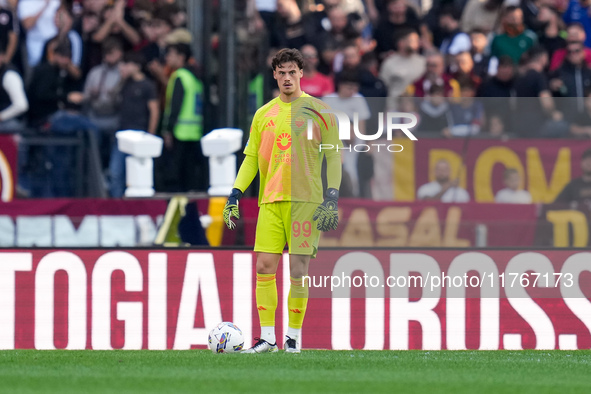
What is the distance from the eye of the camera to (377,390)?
7121 mm

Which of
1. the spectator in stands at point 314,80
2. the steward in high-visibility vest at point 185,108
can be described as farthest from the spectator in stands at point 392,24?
the steward in high-visibility vest at point 185,108

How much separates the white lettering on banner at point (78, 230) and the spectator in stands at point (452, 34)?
4872 mm

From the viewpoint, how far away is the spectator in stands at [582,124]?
10.8 m

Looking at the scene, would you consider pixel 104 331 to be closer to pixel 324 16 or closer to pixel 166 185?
pixel 166 185

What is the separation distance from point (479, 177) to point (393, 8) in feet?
15.1

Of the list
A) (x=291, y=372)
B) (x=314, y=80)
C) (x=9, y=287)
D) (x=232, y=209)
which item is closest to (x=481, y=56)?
(x=314, y=80)

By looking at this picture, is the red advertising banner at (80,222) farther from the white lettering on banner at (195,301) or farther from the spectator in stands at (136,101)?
the spectator in stands at (136,101)

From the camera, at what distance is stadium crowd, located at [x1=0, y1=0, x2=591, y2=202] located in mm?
13000

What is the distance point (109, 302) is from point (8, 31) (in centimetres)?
467

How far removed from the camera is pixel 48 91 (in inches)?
539

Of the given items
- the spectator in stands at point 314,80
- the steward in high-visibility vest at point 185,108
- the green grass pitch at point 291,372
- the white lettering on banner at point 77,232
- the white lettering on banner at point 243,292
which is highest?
the spectator in stands at point 314,80

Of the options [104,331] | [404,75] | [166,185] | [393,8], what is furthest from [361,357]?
[393,8]

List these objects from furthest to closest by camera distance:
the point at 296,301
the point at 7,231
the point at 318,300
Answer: the point at 7,231 → the point at 318,300 → the point at 296,301

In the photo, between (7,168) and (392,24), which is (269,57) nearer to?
(392,24)
